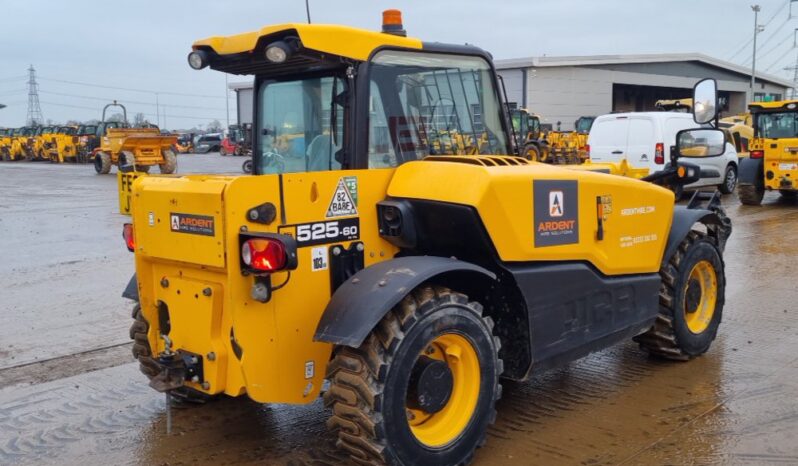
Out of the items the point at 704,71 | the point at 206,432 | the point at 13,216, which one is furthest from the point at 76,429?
the point at 704,71

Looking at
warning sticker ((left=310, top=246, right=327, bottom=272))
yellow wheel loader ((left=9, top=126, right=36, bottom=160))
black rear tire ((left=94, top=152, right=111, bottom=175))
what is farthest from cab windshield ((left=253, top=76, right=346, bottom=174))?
yellow wheel loader ((left=9, top=126, right=36, bottom=160))

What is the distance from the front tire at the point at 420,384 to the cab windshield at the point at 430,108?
96cm

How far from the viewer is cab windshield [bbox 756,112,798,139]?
52.0ft

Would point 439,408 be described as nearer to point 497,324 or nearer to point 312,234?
point 497,324

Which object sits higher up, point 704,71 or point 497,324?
point 704,71

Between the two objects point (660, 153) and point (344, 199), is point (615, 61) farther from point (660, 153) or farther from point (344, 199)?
point (344, 199)

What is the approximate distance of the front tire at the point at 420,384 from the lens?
3553mm

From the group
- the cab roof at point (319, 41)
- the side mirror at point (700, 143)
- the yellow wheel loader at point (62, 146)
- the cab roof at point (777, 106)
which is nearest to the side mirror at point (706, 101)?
the side mirror at point (700, 143)

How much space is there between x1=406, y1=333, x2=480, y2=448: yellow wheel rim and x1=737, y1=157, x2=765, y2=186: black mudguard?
1434 centimetres

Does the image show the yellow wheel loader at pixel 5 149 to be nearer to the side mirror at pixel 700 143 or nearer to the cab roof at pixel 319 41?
the cab roof at pixel 319 41

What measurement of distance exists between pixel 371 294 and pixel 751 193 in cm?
1503

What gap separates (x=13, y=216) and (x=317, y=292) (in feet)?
46.9

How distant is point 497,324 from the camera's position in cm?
441

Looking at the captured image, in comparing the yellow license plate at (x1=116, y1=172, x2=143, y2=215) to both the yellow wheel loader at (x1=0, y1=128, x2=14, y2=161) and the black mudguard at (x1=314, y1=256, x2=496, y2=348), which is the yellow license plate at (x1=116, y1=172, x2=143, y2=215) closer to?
the black mudguard at (x1=314, y1=256, x2=496, y2=348)
